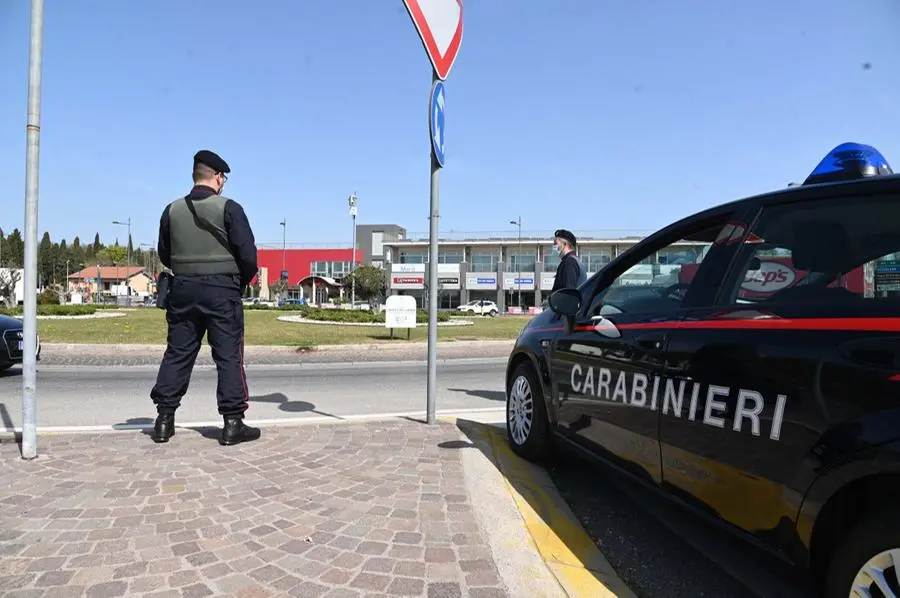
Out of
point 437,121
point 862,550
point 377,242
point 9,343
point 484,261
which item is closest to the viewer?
point 862,550

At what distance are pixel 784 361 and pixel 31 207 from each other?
4.08 m

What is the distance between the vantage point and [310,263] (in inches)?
3265

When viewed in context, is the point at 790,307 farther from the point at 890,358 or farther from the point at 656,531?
the point at 656,531

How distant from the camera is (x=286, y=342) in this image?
13.1 m

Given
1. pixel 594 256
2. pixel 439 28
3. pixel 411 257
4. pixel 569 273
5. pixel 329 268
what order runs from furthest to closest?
pixel 329 268 < pixel 411 257 < pixel 594 256 < pixel 569 273 < pixel 439 28

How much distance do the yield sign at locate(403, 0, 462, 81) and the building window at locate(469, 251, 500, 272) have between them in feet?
220

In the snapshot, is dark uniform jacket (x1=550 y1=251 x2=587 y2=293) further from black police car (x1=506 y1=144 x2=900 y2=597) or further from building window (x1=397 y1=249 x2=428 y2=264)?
building window (x1=397 y1=249 x2=428 y2=264)

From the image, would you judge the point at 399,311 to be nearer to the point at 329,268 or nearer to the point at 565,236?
the point at 565,236

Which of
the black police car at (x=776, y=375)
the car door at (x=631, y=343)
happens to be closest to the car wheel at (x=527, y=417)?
the car door at (x=631, y=343)

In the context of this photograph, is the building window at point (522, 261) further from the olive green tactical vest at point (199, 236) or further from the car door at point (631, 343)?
the car door at point (631, 343)

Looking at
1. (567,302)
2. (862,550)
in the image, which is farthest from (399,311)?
(862,550)

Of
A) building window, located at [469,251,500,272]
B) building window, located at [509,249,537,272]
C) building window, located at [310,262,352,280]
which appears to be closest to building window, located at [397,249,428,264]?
building window, located at [469,251,500,272]

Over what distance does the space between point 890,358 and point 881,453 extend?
0.25 meters

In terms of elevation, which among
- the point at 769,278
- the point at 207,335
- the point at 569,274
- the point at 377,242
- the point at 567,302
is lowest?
the point at 207,335
